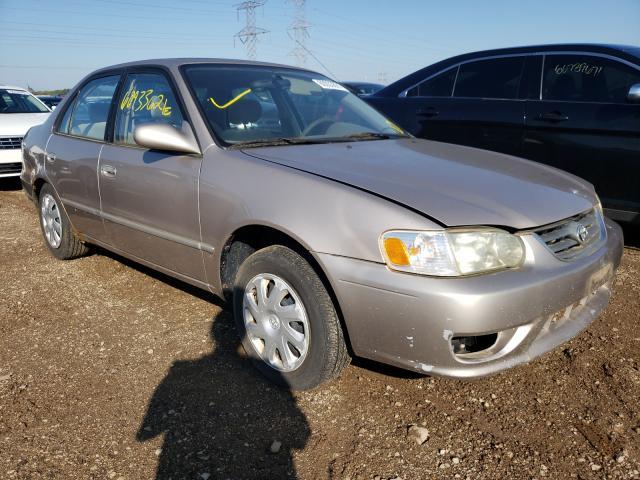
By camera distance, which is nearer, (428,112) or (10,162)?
(428,112)

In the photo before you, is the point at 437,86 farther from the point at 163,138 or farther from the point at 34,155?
the point at 34,155

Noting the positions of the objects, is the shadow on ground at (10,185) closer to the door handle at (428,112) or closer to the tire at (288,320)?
the door handle at (428,112)

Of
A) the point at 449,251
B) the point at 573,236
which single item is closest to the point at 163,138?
the point at 449,251

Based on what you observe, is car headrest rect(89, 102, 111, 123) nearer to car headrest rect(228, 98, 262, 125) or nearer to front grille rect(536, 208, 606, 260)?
car headrest rect(228, 98, 262, 125)

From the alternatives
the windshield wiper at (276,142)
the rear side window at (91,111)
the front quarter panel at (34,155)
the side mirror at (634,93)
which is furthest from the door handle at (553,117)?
the front quarter panel at (34,155)

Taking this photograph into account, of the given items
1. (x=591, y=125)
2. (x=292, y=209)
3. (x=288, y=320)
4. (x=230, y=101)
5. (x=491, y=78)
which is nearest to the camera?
(x=292, y=209)

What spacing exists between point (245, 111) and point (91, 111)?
1.47 metres

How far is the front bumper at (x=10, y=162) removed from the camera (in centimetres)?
736

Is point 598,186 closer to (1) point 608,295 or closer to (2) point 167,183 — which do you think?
(1) point 608,295

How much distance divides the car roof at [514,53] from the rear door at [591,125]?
6 cm

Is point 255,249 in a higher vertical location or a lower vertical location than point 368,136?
lower

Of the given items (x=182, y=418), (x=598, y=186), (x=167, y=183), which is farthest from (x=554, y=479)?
(x=598, y=186)

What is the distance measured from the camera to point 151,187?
116 inches

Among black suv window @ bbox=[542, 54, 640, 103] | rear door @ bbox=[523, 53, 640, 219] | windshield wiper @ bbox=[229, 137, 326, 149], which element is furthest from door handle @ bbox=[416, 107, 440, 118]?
windshield wiper @ bbox=[229, 137, 326, 149]
